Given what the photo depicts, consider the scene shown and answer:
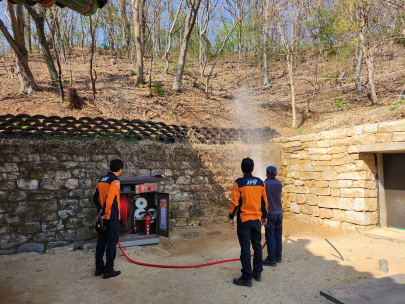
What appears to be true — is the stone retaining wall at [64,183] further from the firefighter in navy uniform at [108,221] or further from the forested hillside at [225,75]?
the forested hillside at [225,75]

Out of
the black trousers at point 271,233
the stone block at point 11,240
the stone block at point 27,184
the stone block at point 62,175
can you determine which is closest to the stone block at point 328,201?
the black trousers at point 271,233

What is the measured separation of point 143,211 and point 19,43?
32.8ft

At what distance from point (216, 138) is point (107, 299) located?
5.89m

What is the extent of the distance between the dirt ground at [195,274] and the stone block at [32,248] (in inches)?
6.5

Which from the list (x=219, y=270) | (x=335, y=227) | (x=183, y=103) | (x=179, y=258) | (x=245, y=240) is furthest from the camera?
(x=183, y=103)

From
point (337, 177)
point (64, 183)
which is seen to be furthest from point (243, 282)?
point (337, 177)

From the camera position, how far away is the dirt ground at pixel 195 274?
349 centimetres

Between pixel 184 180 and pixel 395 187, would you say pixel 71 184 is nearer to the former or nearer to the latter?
pixel 184 180

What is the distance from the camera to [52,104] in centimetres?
1108

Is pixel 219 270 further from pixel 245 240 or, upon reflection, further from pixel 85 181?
pixel 85 181

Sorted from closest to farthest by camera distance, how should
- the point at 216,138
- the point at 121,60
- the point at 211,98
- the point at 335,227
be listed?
the point at 335,227
the point at 216,138
the point at 211,98
the point at 121,60

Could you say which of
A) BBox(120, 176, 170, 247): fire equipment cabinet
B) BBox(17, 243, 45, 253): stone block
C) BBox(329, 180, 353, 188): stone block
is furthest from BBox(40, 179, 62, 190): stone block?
BBox(329, 180, 353, 188): stone block

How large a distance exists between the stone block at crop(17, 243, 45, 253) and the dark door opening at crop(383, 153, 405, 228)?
318 inches

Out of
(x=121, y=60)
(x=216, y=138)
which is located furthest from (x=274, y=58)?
(x=216, y=138)
